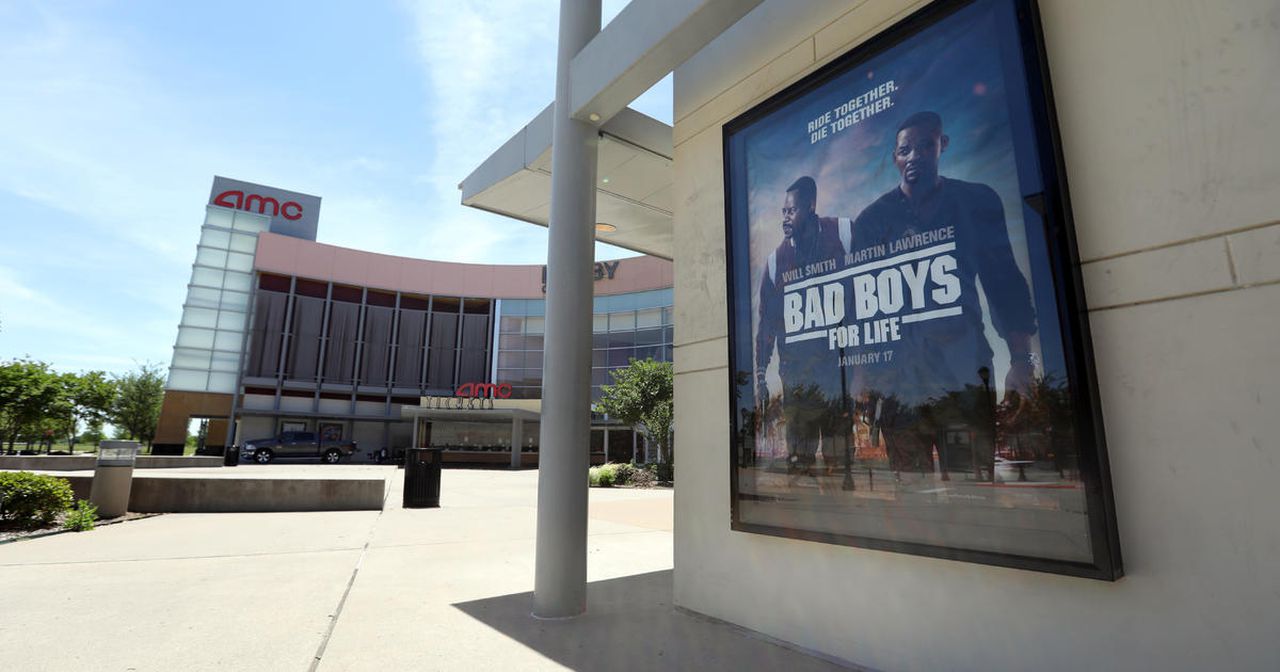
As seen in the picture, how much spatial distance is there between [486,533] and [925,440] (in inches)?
324

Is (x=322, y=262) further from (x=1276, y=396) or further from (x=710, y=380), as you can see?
(x=1276, y=396)

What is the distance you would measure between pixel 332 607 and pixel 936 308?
5.56 m

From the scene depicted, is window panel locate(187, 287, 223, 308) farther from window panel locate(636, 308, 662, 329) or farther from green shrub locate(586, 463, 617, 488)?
green shrub locate(586, 463, 617, 488)

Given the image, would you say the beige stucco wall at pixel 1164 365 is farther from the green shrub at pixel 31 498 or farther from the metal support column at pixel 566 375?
the green shrub at pixel 31 498

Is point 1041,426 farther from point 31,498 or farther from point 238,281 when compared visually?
point 238,281

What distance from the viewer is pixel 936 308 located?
3.66 metres

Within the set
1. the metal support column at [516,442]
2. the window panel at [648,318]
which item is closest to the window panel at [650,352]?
the window panel at [648,318]

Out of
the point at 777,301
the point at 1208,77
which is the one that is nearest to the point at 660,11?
the point at 777,301

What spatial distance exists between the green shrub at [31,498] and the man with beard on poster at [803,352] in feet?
38.3

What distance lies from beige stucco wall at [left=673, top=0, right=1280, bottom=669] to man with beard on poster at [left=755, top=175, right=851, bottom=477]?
0.86 metres

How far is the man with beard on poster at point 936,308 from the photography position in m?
3.33

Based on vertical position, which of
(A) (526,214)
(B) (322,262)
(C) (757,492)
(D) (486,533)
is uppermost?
(B) (322,262)

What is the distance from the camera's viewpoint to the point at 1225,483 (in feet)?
8.70

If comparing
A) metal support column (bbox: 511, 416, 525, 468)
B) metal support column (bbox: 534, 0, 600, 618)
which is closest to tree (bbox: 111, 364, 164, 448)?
metal support column (bbox: 511, 416, 525, 468)
